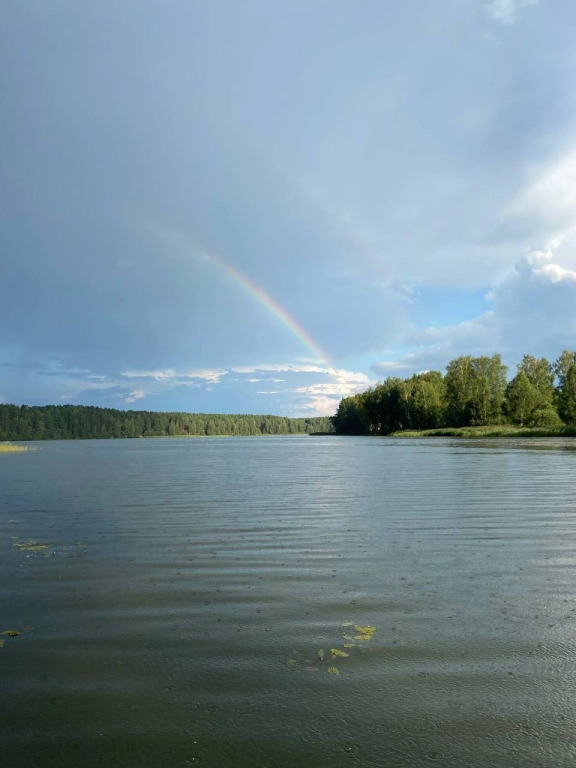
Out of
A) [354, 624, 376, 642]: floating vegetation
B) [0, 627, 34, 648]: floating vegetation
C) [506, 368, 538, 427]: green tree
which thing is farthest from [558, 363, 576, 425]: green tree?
[0, 627, 34, 648]: floating vegetation

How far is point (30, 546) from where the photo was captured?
60.3 ft

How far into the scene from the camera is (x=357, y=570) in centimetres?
1435

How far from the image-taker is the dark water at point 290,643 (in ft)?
21.6

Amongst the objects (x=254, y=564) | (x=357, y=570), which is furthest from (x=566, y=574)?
(x=254, y=564)

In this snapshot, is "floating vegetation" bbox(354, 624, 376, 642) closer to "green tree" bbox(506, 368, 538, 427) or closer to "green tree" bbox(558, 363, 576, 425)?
"green tree" bbox(558, 363, 576, 425)

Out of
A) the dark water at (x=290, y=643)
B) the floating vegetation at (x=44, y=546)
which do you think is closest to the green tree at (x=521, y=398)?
the dark water at (x=290, y=643)

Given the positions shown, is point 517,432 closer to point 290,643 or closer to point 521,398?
point 521,398

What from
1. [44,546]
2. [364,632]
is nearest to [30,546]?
[44,546]

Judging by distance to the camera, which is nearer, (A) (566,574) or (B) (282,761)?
(B) (282,761)

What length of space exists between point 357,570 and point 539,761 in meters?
8.32

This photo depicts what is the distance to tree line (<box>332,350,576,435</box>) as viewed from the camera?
452 ft

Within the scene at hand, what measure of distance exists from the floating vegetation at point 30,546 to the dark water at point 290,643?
11.7 inches

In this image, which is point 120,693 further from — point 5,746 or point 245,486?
point 245,486

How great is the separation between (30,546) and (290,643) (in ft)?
39.4
